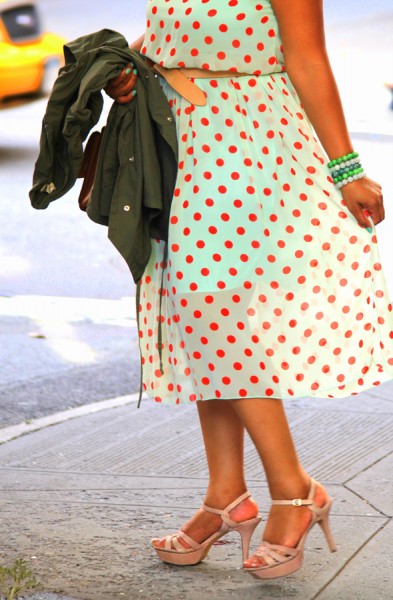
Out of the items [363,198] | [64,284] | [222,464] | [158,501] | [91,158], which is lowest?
[64,284]

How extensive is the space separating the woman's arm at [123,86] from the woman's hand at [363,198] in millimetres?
641

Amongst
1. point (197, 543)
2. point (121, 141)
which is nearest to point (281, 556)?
point (197, 543)

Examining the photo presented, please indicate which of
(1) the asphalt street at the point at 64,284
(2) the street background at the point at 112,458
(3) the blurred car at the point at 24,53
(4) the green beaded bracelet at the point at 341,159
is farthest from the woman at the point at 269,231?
(3) the blurred car at the point at 24,53

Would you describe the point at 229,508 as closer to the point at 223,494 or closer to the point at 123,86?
the point at 223,494

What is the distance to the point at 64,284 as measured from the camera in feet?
26.3

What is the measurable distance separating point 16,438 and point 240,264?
6.79ft

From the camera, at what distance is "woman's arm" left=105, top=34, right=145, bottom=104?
10.8 ft

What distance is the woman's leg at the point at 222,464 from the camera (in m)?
3.51

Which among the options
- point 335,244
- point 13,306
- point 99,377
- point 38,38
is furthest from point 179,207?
point 38,38

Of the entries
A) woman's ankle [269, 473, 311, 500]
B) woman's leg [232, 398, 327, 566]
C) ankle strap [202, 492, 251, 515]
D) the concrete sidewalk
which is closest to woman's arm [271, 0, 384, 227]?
woman's leg [232, 398, 327, 566]

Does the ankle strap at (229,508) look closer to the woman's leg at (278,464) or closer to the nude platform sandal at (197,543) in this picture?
the nude platform sandal at (197,543)

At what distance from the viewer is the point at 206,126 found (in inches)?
130

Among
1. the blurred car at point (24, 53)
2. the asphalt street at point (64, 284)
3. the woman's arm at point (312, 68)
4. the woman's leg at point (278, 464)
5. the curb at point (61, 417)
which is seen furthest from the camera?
the blurred car at point (24, 53)

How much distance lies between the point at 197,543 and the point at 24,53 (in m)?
9.92
